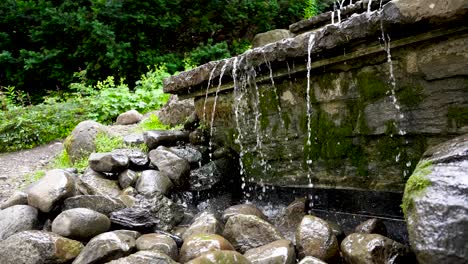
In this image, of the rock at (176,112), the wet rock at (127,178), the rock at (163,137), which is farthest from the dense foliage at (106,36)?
the wet rock at (127,178)

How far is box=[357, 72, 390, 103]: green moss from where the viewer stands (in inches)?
108

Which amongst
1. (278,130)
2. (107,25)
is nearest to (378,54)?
(278,130)

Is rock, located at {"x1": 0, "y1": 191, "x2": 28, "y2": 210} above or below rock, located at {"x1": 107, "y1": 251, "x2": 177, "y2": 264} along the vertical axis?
above

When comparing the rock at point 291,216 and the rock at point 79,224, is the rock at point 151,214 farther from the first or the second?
the rock at point 291,216

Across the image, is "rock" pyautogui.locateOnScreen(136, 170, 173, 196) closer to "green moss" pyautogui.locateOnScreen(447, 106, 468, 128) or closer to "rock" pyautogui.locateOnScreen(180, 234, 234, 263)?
"rock" pyautogui.locateOnScreen(180, 234, 234, 263)

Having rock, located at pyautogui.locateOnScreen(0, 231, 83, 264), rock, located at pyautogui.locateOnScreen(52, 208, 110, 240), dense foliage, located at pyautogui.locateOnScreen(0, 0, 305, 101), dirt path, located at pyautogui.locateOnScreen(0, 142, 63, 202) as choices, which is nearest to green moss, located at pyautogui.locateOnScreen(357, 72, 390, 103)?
rock, located at pyautogui.locateOnScreen(52, 208, 110, 240)

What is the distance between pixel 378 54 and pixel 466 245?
1459 mm

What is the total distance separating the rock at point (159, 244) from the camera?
268 centimetres

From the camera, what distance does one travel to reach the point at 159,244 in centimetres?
271

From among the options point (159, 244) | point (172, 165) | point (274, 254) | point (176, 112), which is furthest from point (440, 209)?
point (176, 112)

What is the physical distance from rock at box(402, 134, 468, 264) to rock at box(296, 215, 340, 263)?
0.67 m

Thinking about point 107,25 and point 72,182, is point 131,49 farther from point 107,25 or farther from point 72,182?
point 72,182

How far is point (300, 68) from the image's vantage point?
3.09 m

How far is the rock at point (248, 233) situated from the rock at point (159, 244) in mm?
398
